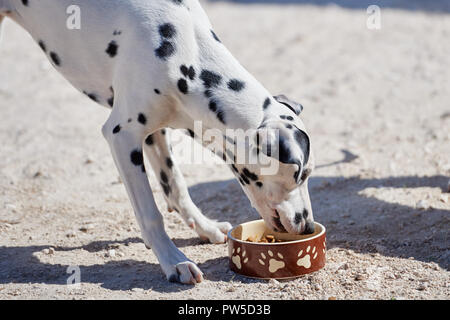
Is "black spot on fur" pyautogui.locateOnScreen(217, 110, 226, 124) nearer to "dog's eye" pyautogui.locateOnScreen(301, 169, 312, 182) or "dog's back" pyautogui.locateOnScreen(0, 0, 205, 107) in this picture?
"dog's back" pyautogui.locateOnScreen(0, 0, 205, 107)

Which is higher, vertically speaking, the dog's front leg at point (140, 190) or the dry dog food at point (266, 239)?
the dog's front leg at point (140, 190)

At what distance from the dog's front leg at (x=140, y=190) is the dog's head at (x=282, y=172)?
0.61 metres

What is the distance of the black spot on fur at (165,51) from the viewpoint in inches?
173

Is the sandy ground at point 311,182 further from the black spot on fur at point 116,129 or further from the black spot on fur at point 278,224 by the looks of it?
the black spot on fur at point 116,129

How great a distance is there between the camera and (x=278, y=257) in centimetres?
444

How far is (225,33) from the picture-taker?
39.8ft

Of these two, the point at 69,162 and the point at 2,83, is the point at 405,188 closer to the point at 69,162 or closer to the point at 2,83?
the point at 69,162

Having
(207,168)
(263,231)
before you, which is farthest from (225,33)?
(263,231)

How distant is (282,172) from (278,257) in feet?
1.88

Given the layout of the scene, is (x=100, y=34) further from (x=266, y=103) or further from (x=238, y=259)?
(x=238, y=259)

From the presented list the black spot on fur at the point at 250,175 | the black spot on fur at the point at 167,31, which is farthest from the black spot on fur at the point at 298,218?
the black spot on fur at the point at 167,31

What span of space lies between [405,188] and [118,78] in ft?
9.50

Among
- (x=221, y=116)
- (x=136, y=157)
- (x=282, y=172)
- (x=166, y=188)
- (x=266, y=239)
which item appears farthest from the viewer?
(x=166, y=188)

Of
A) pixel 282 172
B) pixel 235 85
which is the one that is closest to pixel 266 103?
pixel 235 85
